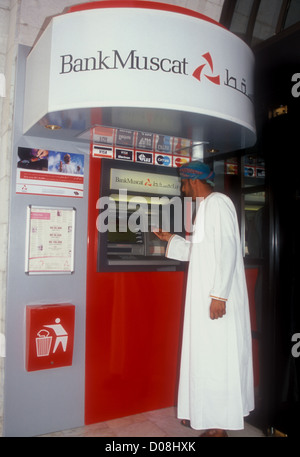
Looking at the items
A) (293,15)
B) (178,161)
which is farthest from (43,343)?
(293,15)

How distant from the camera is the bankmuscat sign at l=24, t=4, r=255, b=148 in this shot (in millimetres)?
2123

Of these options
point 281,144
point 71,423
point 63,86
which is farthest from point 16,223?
point 281,144

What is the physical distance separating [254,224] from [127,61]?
65.3 inches

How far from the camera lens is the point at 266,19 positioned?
11.0 feet

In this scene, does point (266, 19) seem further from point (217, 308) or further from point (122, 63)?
point (217, 308)

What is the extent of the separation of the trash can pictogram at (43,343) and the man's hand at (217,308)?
3.65 ft

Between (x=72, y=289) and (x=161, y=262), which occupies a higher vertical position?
(x=161, y=262)

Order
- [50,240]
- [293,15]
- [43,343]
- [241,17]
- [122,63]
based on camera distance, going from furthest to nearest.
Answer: [241,17]
[293,15]
[50,240]
[43,343]
[122,63]

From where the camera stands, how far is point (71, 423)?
281 cm

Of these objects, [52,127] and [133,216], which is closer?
[52,127]

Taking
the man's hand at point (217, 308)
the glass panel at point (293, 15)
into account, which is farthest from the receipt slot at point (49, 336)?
the glass panel at point (293, 15)

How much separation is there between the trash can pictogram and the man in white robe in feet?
3.05

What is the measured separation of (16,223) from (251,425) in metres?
2.26

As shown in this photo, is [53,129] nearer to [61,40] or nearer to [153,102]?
[61,40]
